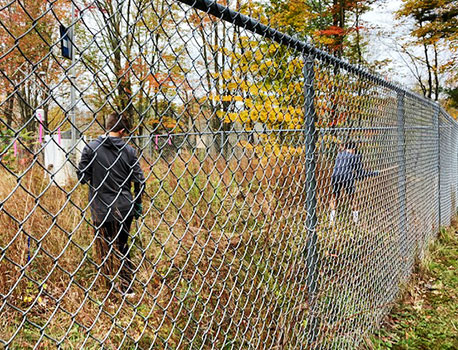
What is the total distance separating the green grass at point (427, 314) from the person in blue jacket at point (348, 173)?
106 cm

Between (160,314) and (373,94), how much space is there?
255 cm

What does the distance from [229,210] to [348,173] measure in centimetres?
95

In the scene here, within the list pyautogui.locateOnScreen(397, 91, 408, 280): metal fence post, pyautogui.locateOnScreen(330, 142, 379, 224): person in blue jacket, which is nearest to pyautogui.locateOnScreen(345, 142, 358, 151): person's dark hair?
pyautogui.locateOnScreen(330, 142, 379, 224): person in blue jacket

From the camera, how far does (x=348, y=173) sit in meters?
2.71

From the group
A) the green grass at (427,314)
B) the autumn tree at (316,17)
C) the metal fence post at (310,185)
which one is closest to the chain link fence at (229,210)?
the metal fence post at (310,185)

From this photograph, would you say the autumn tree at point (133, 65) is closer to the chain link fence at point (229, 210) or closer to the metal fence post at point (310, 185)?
the chain link fence at point (229, 210)

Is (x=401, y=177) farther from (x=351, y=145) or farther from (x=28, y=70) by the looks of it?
(x=28, y=70)

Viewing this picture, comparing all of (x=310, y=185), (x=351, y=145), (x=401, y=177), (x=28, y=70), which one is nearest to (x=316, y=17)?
(x=401, y=177)

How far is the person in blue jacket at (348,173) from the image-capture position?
2.63m

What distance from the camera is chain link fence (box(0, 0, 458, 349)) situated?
1327 millimetres

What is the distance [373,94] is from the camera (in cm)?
317

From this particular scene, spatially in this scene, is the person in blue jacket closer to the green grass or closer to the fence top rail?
the fence top rail

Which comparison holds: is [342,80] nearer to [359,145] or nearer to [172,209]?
[359,145]

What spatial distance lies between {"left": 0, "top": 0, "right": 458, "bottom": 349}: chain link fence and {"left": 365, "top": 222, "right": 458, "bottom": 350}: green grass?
197 mm
